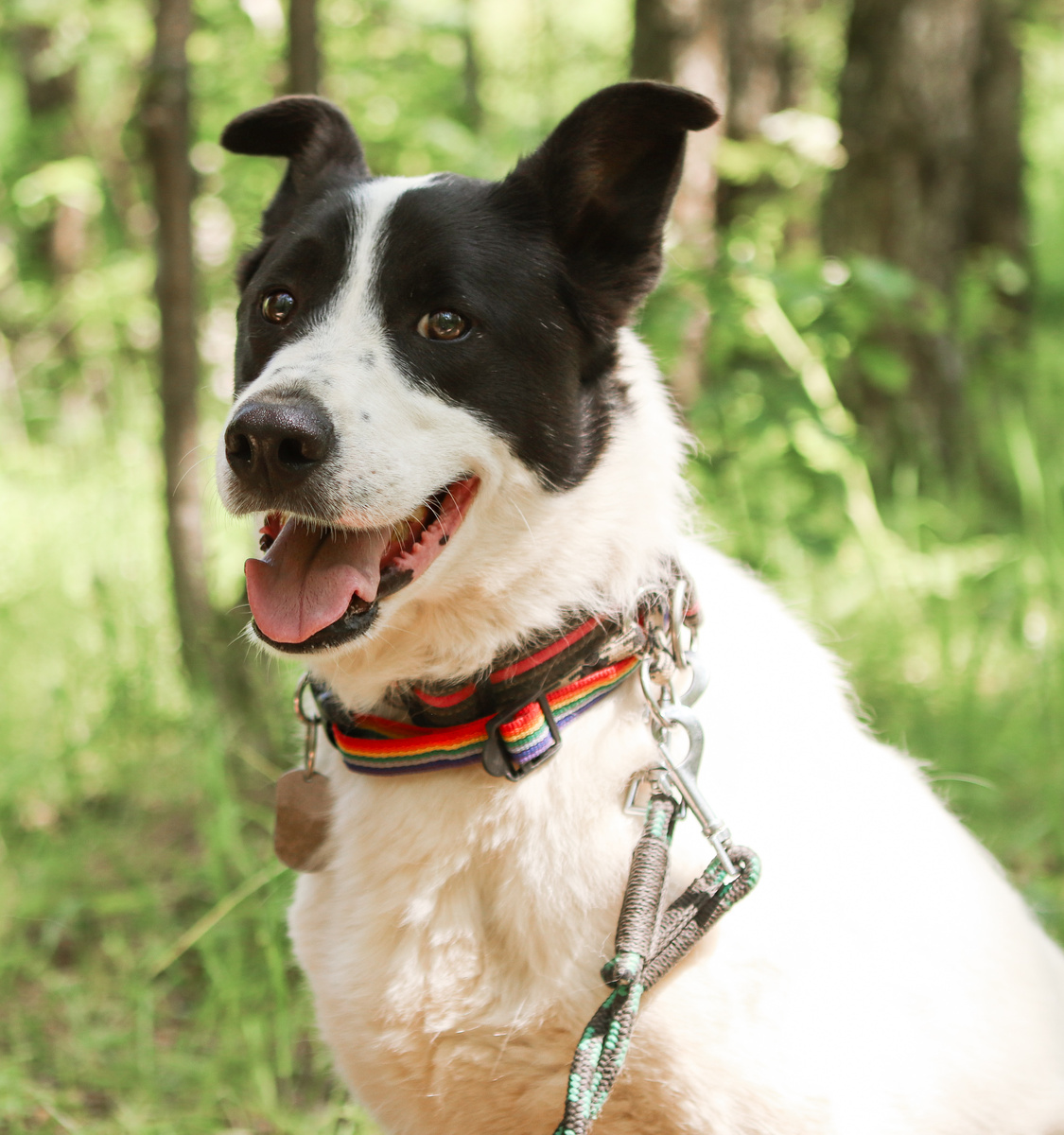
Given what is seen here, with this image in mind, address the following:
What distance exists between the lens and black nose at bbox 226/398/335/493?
1.54 m

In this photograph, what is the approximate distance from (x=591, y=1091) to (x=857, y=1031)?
16.4 inches

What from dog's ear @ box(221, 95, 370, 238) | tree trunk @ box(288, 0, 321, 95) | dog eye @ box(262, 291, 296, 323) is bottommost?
tree trunk @ box(288, 0, 321, 95)

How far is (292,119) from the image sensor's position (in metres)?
2.12

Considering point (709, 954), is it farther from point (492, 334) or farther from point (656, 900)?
point (492, 334)

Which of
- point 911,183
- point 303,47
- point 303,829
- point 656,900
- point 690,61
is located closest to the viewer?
point 656,900

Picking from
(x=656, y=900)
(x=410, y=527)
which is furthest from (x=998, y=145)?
(x=656, y=900)

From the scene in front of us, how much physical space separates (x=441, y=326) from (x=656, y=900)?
963mm

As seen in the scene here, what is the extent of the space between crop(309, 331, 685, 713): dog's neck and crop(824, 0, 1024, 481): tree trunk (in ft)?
13.5

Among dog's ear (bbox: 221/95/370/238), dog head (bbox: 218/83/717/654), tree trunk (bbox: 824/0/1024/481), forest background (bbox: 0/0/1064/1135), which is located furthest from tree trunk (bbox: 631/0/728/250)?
dog head (bbox: 218/83/717/654)

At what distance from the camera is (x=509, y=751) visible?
159 centimetres

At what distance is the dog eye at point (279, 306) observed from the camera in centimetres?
185

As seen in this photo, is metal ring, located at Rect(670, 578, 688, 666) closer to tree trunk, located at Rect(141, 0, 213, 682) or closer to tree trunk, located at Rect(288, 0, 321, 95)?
tree trunk, located at Rect(141, 0, 213, 682)

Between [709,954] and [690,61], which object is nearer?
[709,954]

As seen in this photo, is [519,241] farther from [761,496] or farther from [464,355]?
[761,496]
